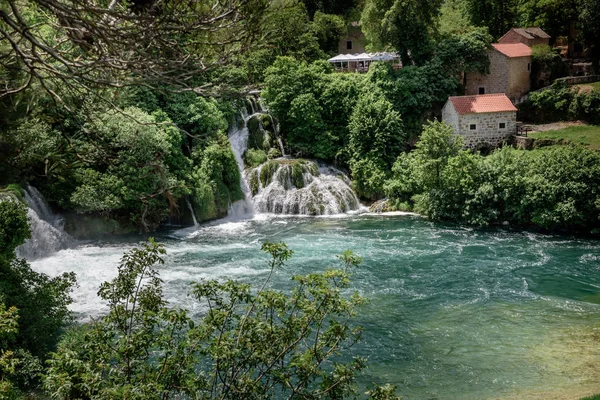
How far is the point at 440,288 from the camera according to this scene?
65.7ft

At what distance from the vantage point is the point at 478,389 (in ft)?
44.8

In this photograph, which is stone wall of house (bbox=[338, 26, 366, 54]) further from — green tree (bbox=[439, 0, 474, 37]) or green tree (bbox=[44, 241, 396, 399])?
green tree (bbox=[44, 241, 396, 399])

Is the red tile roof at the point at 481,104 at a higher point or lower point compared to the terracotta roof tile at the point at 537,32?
lower

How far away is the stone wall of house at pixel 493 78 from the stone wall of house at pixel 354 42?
43.4ft

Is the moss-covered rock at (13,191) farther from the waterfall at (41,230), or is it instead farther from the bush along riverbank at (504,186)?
the bush along riverbank at (504,186)

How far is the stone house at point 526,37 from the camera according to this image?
132 ft

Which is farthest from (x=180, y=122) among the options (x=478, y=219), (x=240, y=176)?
(x=478, y=219)

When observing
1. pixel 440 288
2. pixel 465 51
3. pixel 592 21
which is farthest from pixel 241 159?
pixel 592 21

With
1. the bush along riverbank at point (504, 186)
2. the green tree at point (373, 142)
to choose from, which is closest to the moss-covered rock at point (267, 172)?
the green tree at point (373, 142)

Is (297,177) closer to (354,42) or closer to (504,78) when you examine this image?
(504,78)

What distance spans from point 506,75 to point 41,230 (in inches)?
1128

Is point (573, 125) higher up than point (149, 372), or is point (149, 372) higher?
point (573, 125)

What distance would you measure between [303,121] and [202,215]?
29.3ft

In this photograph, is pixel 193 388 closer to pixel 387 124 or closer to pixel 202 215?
pixel 202 215
